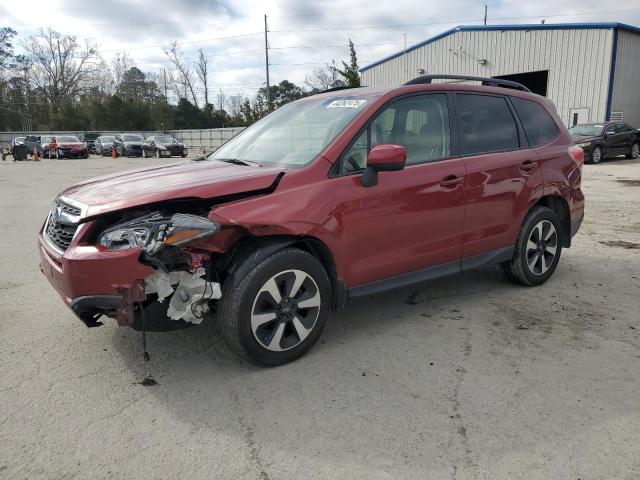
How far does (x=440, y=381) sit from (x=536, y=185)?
244cm

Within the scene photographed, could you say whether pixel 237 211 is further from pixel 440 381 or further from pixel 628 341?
pixel 628 341

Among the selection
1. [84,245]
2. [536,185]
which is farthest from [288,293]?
[536,185]

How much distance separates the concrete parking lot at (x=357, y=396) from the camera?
243 cm

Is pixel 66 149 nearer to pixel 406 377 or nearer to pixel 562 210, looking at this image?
pixel 562 210

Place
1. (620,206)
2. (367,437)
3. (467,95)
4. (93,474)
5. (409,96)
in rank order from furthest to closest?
(620,206)
(467,95)
(409,96)
(367,437)
(93,474)

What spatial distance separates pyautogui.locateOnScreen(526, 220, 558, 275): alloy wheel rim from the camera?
482 centimetres

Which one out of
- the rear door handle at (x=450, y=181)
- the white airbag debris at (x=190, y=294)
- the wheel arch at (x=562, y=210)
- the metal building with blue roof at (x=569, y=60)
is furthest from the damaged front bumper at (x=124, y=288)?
the metal building with blue roof at (x=569, y=60)

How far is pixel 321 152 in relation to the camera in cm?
348

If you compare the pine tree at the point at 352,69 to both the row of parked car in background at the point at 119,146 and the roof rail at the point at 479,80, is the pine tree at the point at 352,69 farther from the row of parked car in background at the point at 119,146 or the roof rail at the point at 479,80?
the roof rail at the point at 479,80

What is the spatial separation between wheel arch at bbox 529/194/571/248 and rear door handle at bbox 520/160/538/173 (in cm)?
46

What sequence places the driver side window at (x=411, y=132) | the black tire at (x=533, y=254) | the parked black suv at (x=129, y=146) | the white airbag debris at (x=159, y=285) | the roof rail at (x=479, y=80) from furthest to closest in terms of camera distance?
the parked black suv at (x=129, y=146)
the black tire at (x=533, y=254)
the roof rail at (x=479, y=80)
the driver side window at (x=411, y=132)
the white airbag debris at (x=159, y=285)

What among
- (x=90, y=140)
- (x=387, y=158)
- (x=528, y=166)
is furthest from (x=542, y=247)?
(x=90, y=140)

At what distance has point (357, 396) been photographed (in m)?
2.99

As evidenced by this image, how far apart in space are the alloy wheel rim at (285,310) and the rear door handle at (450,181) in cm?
137
